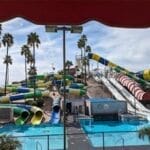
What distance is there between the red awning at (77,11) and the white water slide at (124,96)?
3261 centimetres

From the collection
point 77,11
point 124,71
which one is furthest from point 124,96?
point 77,11

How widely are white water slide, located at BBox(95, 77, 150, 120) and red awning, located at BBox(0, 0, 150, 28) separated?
32.6 m

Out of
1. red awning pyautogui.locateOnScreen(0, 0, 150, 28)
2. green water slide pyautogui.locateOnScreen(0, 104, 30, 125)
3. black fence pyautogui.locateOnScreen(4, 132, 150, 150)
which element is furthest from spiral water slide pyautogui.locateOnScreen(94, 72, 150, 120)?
red awning pyautogui.locateOnScreen(0, 0, 150, 28)

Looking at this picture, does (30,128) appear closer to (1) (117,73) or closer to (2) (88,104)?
(2) (88,104)

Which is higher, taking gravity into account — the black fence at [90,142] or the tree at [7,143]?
the tree at [7,143]

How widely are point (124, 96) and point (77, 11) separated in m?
45.5

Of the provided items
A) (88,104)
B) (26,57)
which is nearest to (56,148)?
(88,104)

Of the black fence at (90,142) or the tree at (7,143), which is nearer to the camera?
the tree at (7,143)

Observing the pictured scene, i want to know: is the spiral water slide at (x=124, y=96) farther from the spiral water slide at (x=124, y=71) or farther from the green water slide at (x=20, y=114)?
the green water slide at (x=20, y=114)

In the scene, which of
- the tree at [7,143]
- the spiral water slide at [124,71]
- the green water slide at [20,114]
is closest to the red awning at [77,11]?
the tree at [7,143]

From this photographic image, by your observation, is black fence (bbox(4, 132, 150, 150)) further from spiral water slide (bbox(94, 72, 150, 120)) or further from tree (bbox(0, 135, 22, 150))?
spiral water slide (bbox(94, 72, 150, 120))

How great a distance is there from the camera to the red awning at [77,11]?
3111mm

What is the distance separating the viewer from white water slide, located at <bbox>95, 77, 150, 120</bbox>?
4047 centimetres

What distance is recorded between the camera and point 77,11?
3221 millimetres
